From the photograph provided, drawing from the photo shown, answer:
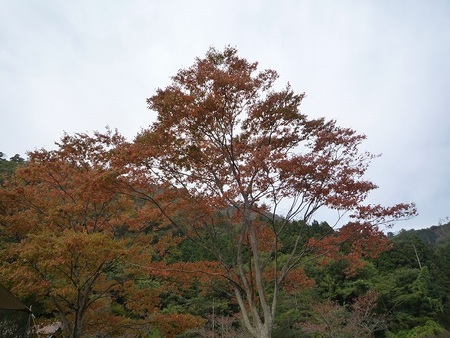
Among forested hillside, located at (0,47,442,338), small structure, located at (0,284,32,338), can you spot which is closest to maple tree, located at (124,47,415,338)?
forested hillside, located at (0,47,442,338)

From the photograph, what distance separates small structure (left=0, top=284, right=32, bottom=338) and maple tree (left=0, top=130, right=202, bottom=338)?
858 mm

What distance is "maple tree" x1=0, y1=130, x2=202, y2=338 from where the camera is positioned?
259 inches

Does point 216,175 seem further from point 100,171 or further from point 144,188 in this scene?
point 100,171

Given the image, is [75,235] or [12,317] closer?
[12,317]

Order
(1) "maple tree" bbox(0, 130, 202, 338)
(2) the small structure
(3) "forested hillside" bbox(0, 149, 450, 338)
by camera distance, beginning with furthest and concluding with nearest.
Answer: (3) "forested hillside" bbox(0, 149, 450, 338) → (1) "maple tree" bbox(0, 130, 202, 338) → (2) the small structure

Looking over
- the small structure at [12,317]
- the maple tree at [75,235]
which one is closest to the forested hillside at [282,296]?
the maple tree at [75,235]

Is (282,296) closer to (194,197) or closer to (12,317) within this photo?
(194,197)

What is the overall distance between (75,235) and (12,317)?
1.62 meters

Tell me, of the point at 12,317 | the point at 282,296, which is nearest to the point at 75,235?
the point at 12,317

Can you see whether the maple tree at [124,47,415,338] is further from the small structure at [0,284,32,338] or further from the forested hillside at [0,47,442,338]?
the small structure at [0,284,32,338]

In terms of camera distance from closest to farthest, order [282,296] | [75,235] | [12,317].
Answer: [12,317]
[75,235]
[282,296]

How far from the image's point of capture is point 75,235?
6.30 m

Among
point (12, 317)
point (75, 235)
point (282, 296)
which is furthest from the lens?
point (282, 296)

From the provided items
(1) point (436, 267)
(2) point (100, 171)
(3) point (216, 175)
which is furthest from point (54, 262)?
(1) point (436, 267)
